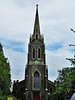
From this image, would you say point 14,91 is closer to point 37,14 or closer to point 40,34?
point 40,34

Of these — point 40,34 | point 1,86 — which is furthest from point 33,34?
point 1,86

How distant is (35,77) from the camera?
51469 millimetres

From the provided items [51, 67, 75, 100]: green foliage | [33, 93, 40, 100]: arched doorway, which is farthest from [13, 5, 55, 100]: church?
[51, 67, 75, 100]: green foliage

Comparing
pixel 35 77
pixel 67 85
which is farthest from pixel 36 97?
pixel 67 85

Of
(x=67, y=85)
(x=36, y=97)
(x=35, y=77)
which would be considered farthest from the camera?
(x=35, y=77)

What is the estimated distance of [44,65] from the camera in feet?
172

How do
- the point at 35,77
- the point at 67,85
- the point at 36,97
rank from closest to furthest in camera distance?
the point at 67,85 < the point at 36,97 < the point at 35,77

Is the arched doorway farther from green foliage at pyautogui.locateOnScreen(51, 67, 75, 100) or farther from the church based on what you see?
green foliage at pyautogui.locateOnScreen(51, 67, 75, 100)

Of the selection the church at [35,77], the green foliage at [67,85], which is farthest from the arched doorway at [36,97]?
the green foliage at [67,85]

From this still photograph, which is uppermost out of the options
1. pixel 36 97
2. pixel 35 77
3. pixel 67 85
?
pixel 35 77

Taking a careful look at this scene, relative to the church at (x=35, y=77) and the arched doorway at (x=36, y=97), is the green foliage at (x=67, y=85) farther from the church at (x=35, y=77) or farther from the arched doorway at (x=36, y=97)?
the arched doorway at (x=36, y=97)

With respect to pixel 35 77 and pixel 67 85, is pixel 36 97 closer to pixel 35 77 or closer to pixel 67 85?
pixel 35 77

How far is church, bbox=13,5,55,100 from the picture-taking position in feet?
164

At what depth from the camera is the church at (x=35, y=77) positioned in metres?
50.1
